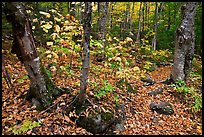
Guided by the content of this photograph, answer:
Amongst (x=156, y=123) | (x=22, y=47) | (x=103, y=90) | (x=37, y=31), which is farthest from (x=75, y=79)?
(x=37, y=31)

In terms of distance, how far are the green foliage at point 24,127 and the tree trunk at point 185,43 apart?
213 inches

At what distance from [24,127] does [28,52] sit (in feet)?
5.35

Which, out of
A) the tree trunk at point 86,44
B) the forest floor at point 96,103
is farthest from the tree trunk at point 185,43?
the tree trunk at point 86,44

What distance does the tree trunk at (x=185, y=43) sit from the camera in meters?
6.65

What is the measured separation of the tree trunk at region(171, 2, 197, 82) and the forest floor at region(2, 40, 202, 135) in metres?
0.84

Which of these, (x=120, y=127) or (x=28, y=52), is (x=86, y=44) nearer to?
(x=28, y=52)

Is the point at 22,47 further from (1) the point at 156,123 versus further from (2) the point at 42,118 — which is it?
(1) the point at 156,123

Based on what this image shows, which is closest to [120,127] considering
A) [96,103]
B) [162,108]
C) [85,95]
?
[96,103]

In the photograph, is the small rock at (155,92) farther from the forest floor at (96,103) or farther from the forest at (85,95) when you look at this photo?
the forest floor at (96,103)

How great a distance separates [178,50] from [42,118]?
17.7 ft

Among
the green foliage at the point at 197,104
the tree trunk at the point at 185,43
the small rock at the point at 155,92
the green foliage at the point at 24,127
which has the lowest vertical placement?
the green foliage at the point at 197,104

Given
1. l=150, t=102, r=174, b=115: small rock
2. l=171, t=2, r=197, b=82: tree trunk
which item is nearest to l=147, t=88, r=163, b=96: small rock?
l=150, t=102, r=174, b=115: small rock

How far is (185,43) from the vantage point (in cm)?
690

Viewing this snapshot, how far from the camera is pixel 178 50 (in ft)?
23.3
